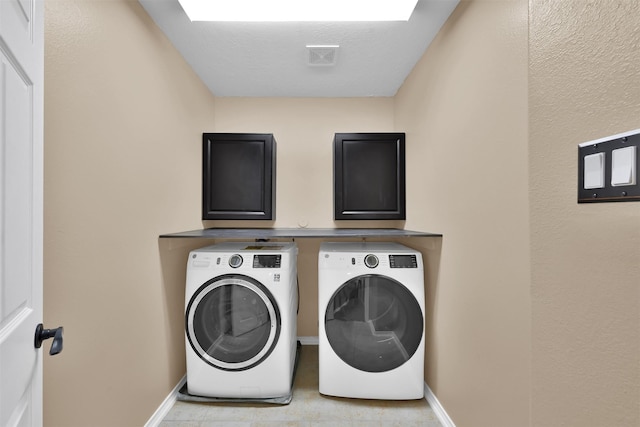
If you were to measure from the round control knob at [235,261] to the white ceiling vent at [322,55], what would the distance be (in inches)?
59.5

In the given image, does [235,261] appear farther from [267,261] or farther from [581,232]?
[581,232]

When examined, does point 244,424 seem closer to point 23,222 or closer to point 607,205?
point 23,222

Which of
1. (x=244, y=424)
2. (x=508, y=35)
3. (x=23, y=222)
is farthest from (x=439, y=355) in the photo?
(x=23, y=222)

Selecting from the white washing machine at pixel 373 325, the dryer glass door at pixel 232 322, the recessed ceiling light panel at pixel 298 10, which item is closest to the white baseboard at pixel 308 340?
the white washing machine at pixel 373 325

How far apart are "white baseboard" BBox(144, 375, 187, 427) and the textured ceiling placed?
2.37m

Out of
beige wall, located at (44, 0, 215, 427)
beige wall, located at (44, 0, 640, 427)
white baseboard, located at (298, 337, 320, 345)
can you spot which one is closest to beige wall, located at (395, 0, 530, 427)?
beige wall, located at (44, 0, 640, 427)

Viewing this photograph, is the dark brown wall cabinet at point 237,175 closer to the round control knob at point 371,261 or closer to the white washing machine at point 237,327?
the white washing machine at point 237,327

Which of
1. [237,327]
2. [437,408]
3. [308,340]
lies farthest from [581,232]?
[308,340]

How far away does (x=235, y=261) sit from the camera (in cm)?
188

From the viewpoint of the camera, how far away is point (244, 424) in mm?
1729

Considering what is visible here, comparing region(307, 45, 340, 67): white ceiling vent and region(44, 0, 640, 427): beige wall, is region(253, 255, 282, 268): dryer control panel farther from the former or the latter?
region(307, 45, 340, 67): white ceiling vent

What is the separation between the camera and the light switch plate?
2.26ft

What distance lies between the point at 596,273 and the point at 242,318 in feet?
5.83

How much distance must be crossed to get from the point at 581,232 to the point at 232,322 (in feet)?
6.06
